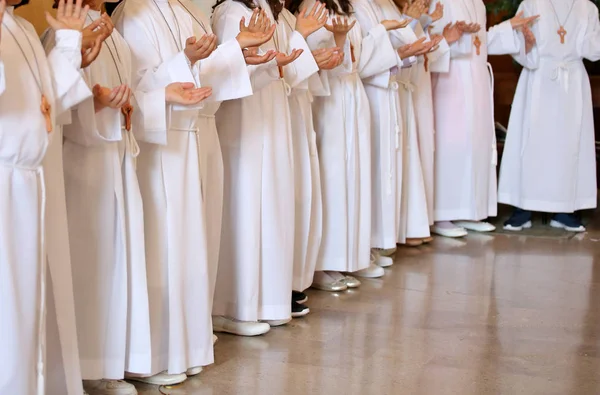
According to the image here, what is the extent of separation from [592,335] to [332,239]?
1459mm

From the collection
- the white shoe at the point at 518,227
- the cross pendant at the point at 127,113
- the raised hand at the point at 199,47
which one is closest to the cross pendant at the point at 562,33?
the white shoe at the point at 518,227

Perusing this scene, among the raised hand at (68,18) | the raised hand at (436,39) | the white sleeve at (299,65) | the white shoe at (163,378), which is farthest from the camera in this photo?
the raised hand at (436,39)

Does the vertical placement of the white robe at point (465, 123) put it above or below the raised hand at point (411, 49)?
below

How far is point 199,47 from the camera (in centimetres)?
354

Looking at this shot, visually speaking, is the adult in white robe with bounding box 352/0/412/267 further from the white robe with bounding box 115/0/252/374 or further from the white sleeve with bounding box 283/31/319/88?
the white robe with bounding box 115/0/252/374

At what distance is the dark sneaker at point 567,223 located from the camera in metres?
7.08

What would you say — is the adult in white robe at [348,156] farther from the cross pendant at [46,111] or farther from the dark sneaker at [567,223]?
the cross pendant at [46,111]

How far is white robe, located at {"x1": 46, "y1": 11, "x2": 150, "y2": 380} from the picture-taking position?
3377 mm

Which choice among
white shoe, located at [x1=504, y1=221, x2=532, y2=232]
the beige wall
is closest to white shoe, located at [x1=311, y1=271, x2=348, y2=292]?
white shoe, located at [x1=504, y1=221, x2=532, y2=232]

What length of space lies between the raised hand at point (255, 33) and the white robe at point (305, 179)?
0.70 metres

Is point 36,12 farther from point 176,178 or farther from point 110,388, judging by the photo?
point 110,388

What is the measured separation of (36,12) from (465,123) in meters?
3.79

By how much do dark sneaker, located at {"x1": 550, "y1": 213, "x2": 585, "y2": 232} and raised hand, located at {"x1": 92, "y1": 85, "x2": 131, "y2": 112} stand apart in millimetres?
4704

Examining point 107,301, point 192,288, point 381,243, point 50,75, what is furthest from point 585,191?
point 50,75
